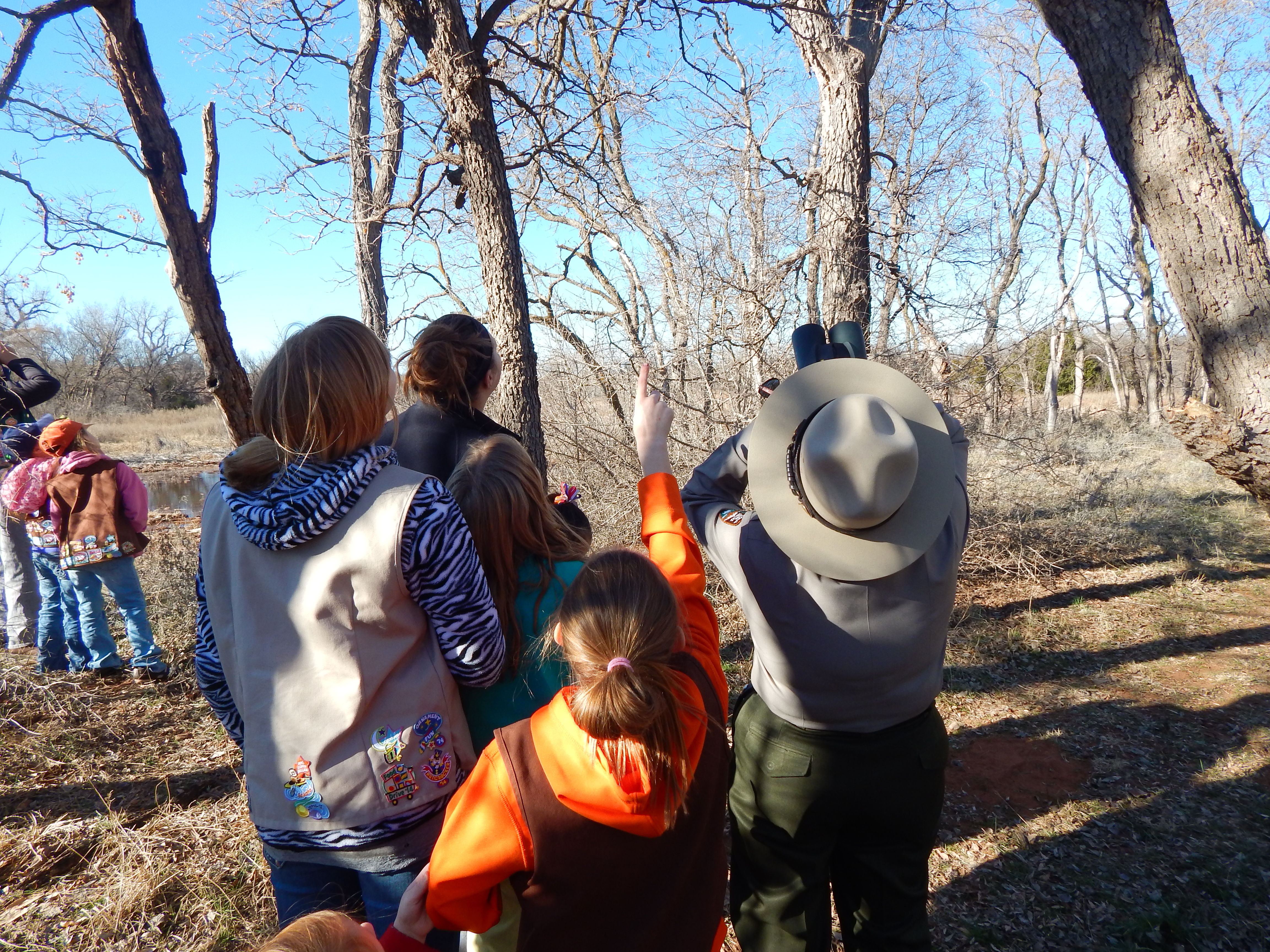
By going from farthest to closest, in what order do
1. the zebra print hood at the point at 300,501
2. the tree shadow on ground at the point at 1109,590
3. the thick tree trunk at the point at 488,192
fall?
the tree shadow on ground at the point at 1109,590 → the thick tree trunk at the point at 488,192 → the zebra print hood at the point at 300,501

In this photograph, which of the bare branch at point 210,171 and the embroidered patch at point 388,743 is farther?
the bare branch at point 210,171

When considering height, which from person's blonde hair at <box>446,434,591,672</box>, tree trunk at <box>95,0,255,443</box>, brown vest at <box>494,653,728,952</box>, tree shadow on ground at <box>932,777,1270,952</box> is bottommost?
tree shadow on ground at <box>932,777,1270,952</box>

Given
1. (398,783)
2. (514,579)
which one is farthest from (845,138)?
(398,783)

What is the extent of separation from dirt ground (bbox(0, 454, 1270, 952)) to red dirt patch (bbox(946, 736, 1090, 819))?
11 millimetres

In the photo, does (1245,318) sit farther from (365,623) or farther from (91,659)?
(91,659)

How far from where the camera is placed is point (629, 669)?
1.22 meters

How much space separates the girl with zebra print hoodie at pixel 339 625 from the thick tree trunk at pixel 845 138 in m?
4.26

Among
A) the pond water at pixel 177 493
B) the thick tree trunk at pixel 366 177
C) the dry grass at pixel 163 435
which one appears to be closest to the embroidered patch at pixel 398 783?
the thick tree trunk at pixel 366 177

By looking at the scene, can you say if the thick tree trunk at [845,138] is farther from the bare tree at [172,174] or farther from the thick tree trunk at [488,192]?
the bare tree at [172,174]

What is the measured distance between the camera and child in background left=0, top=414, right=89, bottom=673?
4.66 m

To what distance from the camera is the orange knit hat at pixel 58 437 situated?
468 cm

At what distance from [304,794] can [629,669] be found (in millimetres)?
766

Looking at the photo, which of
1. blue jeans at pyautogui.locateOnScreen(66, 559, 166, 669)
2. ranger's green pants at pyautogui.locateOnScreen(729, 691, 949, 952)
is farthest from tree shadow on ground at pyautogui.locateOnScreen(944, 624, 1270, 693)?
blue jeans at pyautogui.locateOnScreen(66, 559, 166, 669)

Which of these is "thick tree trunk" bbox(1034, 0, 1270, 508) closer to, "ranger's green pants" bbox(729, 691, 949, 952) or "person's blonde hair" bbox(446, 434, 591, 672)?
"ranger's green pants" bbox(729, 691, 949, 952)
